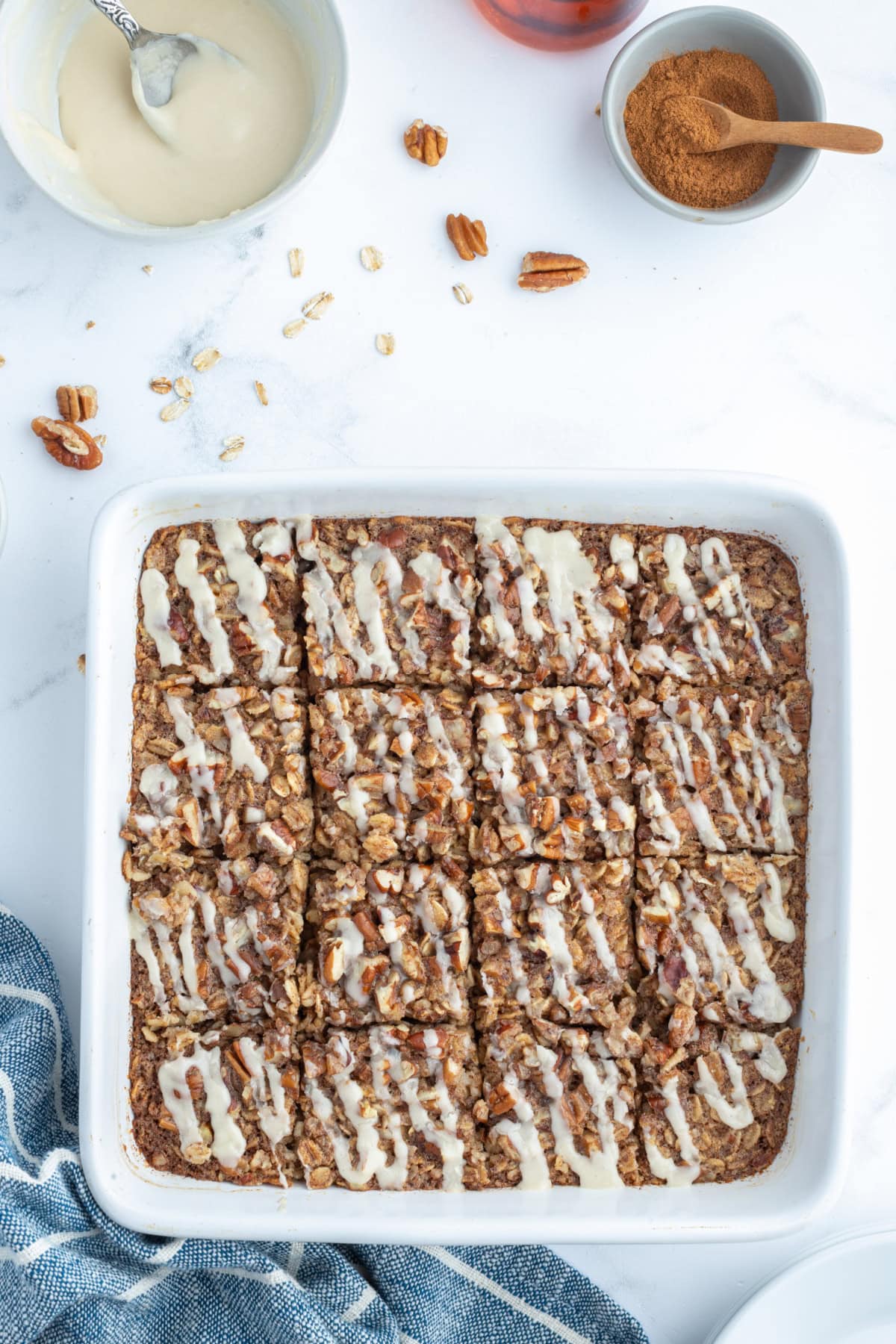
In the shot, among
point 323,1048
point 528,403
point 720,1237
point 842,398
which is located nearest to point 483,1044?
point 323,1048

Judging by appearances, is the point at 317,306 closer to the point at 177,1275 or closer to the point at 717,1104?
the point at 717,1104

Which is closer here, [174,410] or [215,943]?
[215,943]

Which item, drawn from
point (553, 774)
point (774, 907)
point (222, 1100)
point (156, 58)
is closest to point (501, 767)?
point (553, 774)

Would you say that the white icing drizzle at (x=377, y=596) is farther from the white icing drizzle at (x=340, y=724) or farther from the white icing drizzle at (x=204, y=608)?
the white icing drizzle at (x=204, y=608)

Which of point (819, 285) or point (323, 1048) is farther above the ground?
point (819, 285)

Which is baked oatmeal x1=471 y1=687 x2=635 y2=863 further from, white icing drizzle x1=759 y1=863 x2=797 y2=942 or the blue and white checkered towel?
the blue and white checkered towel

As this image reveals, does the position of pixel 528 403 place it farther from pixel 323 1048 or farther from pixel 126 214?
pixel 323 1048
